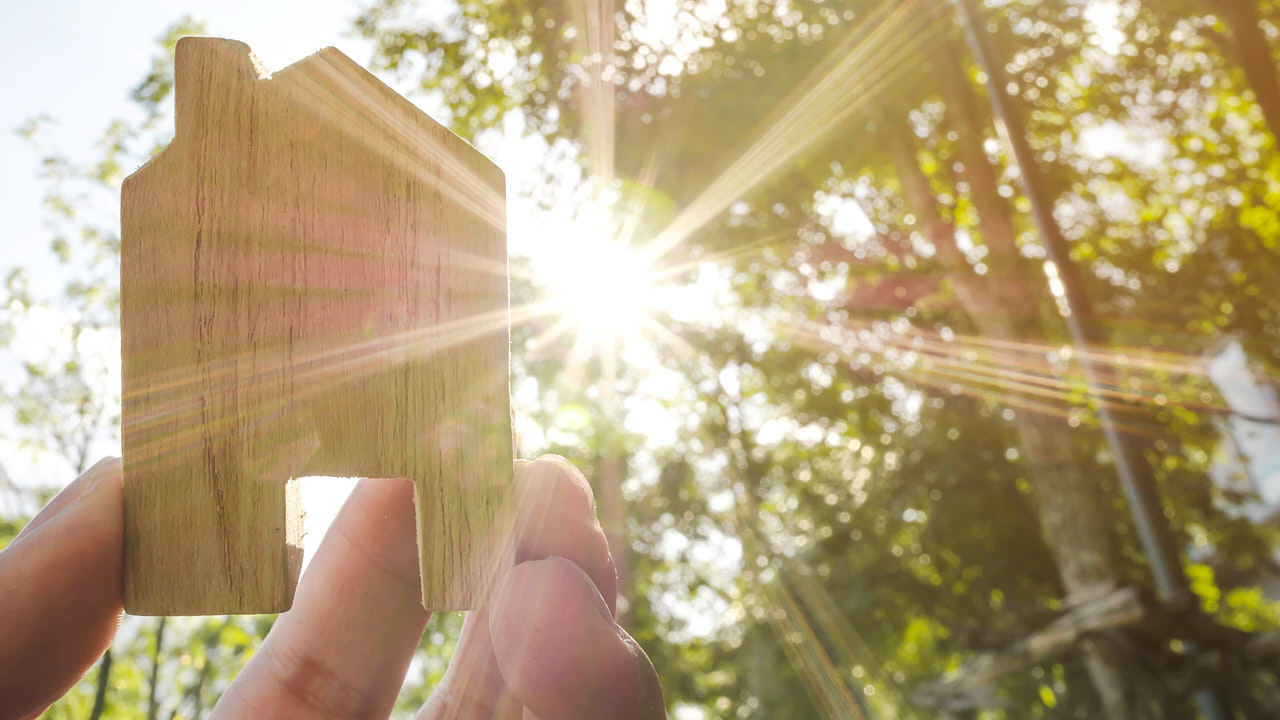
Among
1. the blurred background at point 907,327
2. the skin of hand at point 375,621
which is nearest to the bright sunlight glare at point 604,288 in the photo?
the blurred background at point 907,327

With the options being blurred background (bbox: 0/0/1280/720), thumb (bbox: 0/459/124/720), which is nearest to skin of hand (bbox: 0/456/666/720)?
thumb (bbox: 0/459/124/720)

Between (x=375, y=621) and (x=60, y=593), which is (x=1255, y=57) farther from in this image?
(x=60, y=593)

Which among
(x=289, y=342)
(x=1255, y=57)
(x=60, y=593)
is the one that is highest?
(x=1255, y=57)

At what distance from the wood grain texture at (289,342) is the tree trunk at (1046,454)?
678cm

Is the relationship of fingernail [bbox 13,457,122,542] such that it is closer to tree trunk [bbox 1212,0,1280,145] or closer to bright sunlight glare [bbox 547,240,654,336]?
bright sunlight glare [bbox 547,240,654,336]

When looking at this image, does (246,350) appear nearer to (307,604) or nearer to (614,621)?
(307,604)

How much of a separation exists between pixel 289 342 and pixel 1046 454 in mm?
7705

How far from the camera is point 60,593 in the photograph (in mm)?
958

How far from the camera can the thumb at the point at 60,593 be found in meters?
0.92

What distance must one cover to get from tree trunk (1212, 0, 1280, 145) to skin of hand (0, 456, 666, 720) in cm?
809

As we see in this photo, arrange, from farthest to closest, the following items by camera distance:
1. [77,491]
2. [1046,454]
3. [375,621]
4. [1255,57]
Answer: [1046,454], [1255,57], [375,621], [77,491]

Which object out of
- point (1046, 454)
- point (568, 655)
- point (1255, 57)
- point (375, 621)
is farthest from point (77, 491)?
point (1255, 57)

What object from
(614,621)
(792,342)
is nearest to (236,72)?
(614,621)

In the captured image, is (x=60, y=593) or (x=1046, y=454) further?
(x=1046, y=454)
